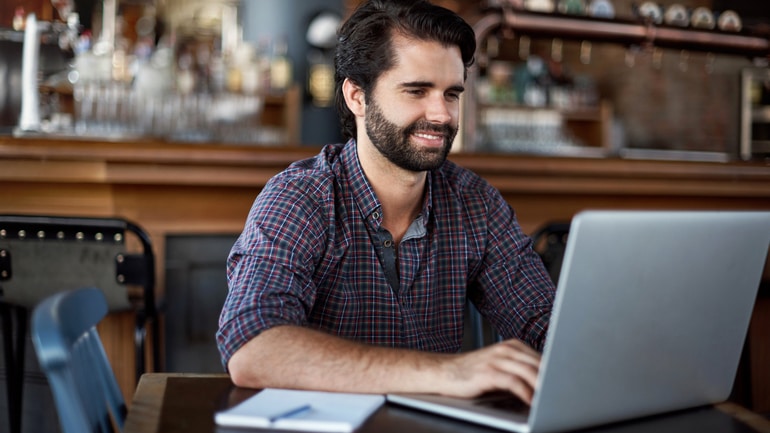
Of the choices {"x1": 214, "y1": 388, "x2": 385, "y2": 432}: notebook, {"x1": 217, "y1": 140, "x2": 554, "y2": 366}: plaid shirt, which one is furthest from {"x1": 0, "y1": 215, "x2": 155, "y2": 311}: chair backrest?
{"x1": 214, "y1": 388, "x2": 385, "y2": 432}: notebook

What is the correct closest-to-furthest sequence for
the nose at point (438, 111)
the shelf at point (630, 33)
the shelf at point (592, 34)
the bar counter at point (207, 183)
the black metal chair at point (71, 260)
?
1. the nose at point (438, 111)
2. the black metal chair at point (71, 260)
3. the bar counter at point (207, 183)
4. the shelf at point (592, 34)
5. the shelf at point (630, 33)

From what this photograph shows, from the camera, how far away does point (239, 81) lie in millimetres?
4910

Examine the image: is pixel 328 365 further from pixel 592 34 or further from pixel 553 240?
pixel 592 34

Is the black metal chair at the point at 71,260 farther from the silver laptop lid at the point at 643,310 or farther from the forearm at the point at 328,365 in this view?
the silver laptop lid at the point at 643,310

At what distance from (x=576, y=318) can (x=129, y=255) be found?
4.67ft

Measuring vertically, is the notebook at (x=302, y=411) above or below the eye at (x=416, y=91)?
below

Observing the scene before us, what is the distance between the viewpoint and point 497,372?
991 millimetres

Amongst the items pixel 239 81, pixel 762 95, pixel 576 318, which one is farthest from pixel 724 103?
pixel 576 318

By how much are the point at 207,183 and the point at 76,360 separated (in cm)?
145

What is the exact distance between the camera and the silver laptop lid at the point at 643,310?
2.68 feet

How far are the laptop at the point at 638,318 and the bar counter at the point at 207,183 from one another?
1.55m

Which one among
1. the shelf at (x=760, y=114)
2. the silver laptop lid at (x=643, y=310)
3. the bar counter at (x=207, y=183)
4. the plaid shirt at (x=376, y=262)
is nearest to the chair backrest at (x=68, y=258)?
the bar counter at (x=207, y=183)

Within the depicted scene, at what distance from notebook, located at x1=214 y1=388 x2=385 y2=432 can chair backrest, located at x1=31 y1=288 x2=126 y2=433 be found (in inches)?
6.1

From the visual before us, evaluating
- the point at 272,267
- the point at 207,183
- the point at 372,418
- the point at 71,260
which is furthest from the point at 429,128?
the point at 207,183
